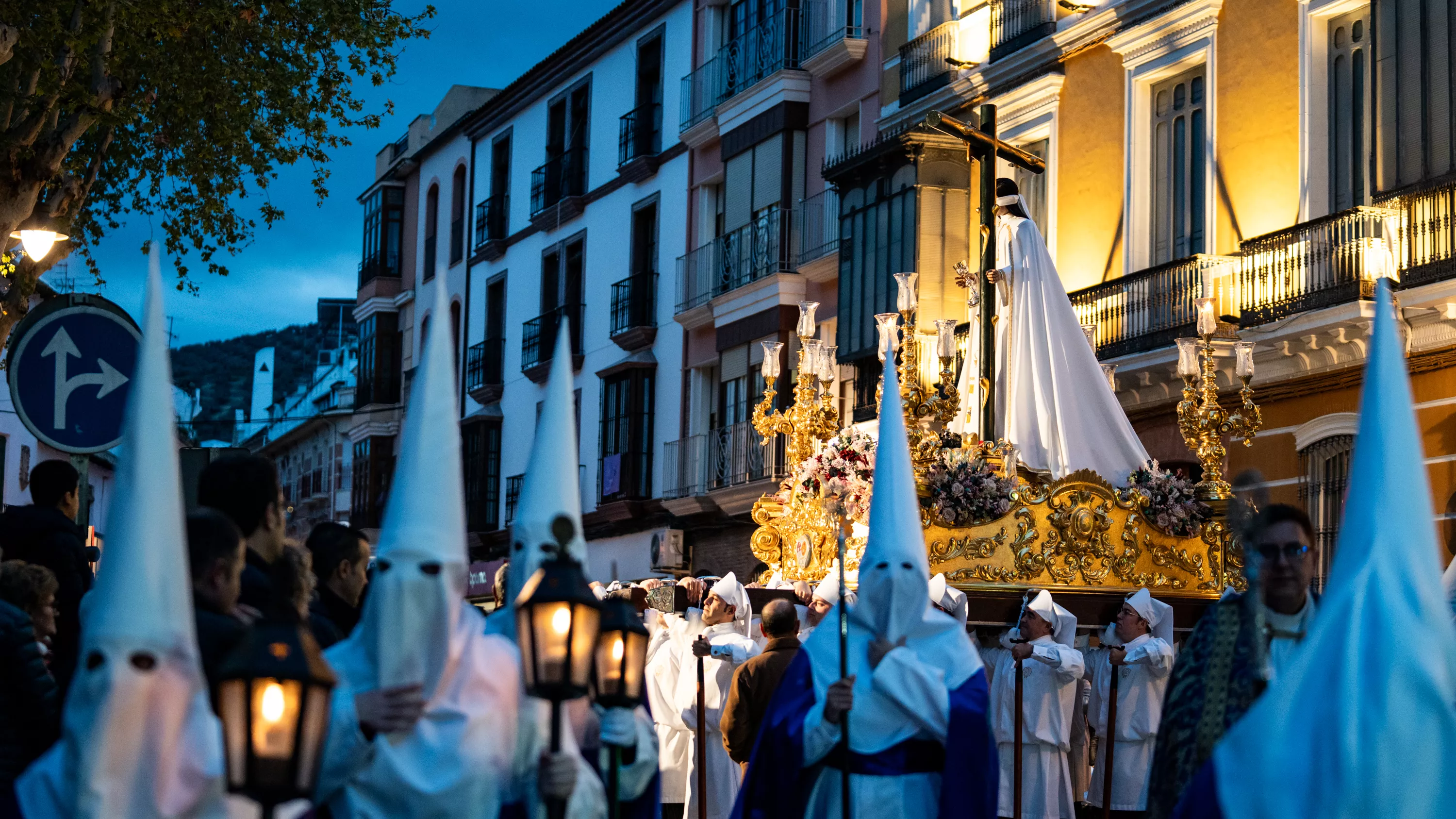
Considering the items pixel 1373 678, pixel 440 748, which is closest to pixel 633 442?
pixel 440 748

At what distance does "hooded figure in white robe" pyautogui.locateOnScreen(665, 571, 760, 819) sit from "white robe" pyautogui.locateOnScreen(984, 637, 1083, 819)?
5.77 ft

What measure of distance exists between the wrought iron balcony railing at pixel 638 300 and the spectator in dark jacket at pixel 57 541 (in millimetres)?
22437

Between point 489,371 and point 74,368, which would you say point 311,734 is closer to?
point 74,368

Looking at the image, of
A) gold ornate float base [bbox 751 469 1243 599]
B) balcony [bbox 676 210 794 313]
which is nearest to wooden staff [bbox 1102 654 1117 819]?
gold ornate float base [bbox 751 469 1243 599]

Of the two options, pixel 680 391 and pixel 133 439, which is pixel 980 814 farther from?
pixel 680 391

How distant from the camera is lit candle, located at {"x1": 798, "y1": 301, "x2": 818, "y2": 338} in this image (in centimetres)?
1429

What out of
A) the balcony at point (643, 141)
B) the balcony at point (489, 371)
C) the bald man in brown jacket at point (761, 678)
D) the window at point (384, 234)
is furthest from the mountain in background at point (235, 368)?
the bald man in brown jacket at point (761, 678)

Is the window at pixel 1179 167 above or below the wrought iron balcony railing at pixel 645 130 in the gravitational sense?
below

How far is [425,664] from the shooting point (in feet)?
16.0

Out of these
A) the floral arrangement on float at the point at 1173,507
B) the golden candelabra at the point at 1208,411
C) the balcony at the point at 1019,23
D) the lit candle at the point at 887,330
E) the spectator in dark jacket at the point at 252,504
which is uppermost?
the balcony at the point at 1019,23

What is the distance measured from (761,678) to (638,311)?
21.1m

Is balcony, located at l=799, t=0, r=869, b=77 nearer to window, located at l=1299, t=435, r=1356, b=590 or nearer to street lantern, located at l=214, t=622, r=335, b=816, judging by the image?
window, located at l=1299, t=435, r=1356, b=590

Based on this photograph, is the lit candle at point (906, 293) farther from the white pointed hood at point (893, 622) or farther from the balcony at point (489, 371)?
the balcony at point (489, 371)

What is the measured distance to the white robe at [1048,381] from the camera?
45.9 feet
